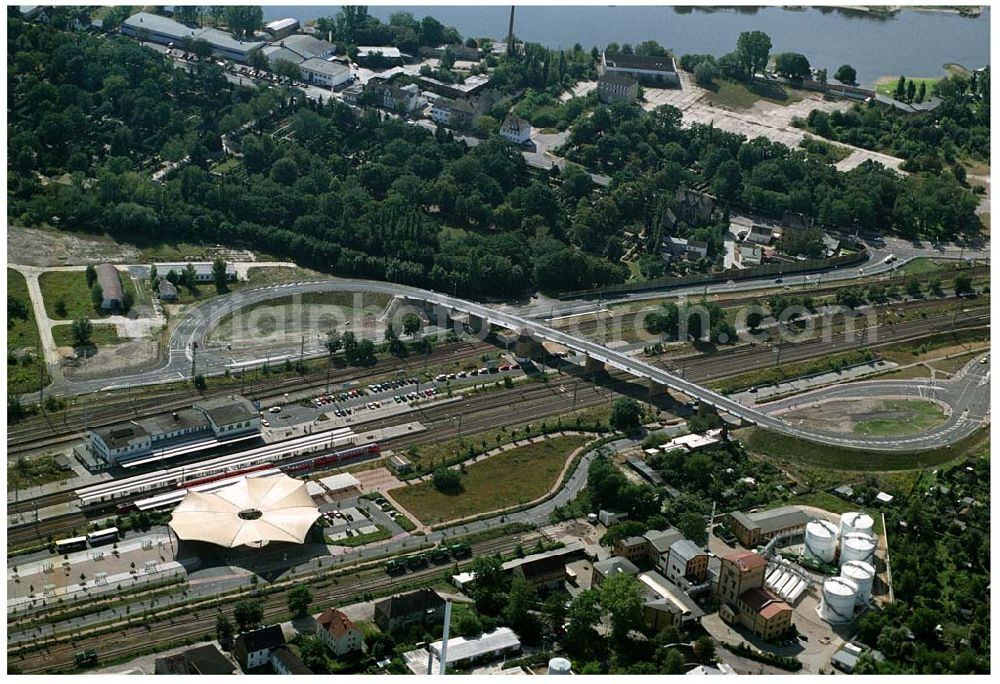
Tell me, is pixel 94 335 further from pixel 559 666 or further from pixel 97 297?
pixel 559 666

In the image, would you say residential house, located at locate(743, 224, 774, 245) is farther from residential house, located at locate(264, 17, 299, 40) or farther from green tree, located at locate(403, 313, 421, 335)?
residential house, located at locate(264, 17, 299, 40)

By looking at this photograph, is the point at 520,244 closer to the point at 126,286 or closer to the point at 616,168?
the point at 616,168

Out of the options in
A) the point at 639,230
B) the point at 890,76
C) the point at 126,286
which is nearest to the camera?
the point at 126,286

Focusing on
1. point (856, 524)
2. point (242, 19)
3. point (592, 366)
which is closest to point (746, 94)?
point (242, 19)

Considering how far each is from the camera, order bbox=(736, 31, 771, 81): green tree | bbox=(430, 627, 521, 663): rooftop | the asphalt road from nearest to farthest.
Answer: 1. bbox=(430, 627, 521, 663): rooftop
2. the asphalt road
3. bbox=(736, 31, 771, 81): green tree

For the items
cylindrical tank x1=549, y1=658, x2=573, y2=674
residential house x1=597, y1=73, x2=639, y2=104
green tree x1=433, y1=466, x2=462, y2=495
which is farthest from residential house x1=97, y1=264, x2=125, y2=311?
residential house x1=597, y1=73, x2=639, y2=104
